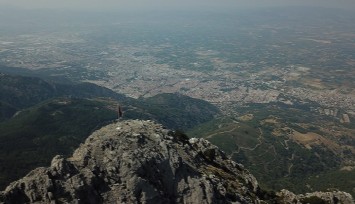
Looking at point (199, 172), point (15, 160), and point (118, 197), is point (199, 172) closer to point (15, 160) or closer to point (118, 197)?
point (118, 197)

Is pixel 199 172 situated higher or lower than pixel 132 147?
lower

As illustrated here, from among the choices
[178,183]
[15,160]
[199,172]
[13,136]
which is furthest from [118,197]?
[13,136]

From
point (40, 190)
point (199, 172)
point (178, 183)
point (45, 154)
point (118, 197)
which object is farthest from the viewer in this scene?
point (45, 154)

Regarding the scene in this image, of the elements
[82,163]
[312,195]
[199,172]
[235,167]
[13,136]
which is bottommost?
[13,136]

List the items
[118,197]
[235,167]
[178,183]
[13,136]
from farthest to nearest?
[13,136] → [235,167] → [178,183] → [118,197]
